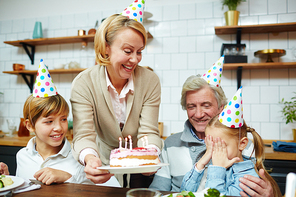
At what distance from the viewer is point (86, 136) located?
1.24 metres

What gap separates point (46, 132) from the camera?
1.42 meters

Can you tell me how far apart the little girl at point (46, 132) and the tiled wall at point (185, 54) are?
1.51m

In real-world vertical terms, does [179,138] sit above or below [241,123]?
below

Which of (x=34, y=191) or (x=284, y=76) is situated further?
(x=284, y=76)

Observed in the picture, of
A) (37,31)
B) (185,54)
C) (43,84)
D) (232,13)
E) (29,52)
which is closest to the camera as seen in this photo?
(43,84)

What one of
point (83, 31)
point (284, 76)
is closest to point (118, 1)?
point (83, 31)

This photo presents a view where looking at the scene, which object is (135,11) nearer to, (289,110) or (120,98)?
(120,98)

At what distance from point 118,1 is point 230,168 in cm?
241

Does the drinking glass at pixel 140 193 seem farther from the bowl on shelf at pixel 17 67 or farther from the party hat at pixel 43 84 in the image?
the bowl on shelf at pixel 17 67

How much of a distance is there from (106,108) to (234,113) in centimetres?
67

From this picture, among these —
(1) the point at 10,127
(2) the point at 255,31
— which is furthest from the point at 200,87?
(1) the point at 10,127

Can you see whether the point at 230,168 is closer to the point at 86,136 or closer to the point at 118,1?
the point at 86,136

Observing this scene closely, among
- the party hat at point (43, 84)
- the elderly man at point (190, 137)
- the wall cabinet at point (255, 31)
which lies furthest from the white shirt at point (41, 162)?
the wall cabinet at point (255, 31)

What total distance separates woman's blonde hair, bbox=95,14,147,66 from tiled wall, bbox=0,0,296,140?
1.56m
